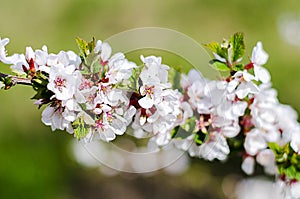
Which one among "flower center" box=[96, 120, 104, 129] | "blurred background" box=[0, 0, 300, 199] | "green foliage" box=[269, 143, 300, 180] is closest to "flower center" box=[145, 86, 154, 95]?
"flower center" box=[96, 120, 104, 129]

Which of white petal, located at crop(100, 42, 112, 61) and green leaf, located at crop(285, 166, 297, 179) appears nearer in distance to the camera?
white petal, located at crop(100, 42, 112, 61)

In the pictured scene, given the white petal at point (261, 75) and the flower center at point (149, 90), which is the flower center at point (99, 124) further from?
the white petal at point (261, 75)

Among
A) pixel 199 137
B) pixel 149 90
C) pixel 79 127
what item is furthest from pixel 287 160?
pixel 79 127

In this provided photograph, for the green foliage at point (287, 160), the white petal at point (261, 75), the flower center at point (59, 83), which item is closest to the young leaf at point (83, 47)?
the flower center at point (59, 83)

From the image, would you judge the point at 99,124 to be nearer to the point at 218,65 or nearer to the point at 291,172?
the point at 218,65

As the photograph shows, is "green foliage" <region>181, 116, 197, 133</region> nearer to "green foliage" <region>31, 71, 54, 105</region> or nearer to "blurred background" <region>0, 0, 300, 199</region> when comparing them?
"green foliage" <region>31, 71, 54, 105</region>

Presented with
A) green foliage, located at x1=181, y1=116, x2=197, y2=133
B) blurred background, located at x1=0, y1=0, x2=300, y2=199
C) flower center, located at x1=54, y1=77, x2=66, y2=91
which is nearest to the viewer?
flower center, located at x1=54, y1=77, x2=66, y2=91

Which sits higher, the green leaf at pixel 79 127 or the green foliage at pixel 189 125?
the green foliage at pixel 189 125

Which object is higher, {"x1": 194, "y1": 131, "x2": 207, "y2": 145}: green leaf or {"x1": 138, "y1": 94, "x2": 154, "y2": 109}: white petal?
{"x1": 194, "y1": 131, "x2": 207, "y2": 145}: green leaf
